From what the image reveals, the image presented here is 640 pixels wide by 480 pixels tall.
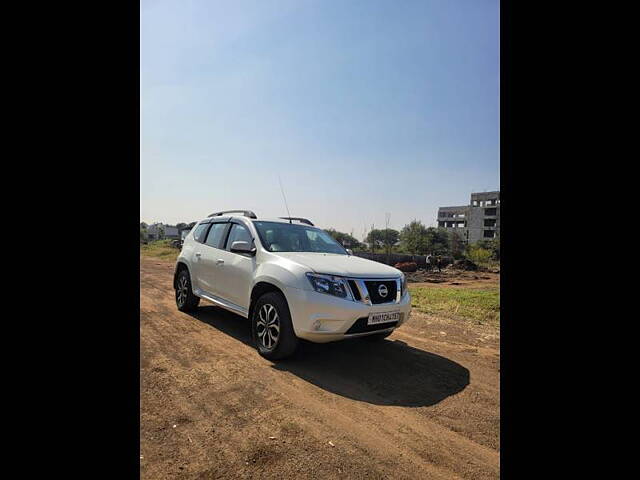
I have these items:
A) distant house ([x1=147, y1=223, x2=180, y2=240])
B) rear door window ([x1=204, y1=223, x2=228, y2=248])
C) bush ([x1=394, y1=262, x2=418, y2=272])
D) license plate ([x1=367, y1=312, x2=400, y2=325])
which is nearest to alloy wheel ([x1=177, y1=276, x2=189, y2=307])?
rear door window ([x1=204, y1=223, x2=228, y2=248])

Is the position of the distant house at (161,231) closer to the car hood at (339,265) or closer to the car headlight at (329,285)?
the car hood at (339,265)

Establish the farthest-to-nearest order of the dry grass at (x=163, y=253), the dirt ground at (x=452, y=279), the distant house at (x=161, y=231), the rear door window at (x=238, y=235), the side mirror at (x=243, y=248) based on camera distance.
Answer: the distant house at (x=161, y=231), the dry grass at (x=163, y=253), the dirt ground at (x=452, y=279), the rear door window at (x=238, y=235), the side mirror at (x=243, y=248)

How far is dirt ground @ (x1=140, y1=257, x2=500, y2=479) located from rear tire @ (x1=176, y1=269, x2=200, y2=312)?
1266mm

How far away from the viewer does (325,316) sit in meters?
3.74

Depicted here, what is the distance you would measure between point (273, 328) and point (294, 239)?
5.12 feet

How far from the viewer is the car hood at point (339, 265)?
13.1ft

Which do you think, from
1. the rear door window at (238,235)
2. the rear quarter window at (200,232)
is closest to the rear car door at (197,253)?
the rear quarter window at (200,232)

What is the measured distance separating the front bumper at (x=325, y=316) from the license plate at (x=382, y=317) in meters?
0.07

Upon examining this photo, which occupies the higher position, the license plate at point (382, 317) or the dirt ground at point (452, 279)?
the license plate at point (382, 317)

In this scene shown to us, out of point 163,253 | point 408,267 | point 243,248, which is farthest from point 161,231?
point 243,248
